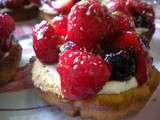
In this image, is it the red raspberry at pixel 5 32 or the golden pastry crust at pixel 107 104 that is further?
the red raspberry at pixel 5 32

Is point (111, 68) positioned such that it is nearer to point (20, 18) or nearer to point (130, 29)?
point (130, 29)

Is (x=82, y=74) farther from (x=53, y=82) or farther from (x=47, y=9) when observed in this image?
(x=47, y=9)

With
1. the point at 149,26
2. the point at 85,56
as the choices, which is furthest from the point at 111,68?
the point at 149,26

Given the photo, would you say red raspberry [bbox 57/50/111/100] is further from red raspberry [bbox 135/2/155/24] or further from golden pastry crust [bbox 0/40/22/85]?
red raspberry [bbox 135/2/155/24]

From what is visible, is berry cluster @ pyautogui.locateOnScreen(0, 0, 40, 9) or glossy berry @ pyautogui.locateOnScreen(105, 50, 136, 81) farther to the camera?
berry cluster @ pyautogui.locateOnScreen(0, 0, 40, 9)

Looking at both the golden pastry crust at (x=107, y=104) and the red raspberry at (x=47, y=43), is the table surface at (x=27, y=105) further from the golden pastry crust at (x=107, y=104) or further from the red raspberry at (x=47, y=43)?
the red raspberry at (x=47, y=43)

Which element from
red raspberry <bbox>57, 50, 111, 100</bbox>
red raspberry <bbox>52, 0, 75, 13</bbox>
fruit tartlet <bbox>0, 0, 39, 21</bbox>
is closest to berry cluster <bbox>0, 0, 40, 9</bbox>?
fruit tartlet <bbox>0, 0, 39, 21</bbox>

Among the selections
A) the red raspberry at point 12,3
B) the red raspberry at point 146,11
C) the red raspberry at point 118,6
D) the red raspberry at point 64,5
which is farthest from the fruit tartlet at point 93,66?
the red raspberry at point 12,3
